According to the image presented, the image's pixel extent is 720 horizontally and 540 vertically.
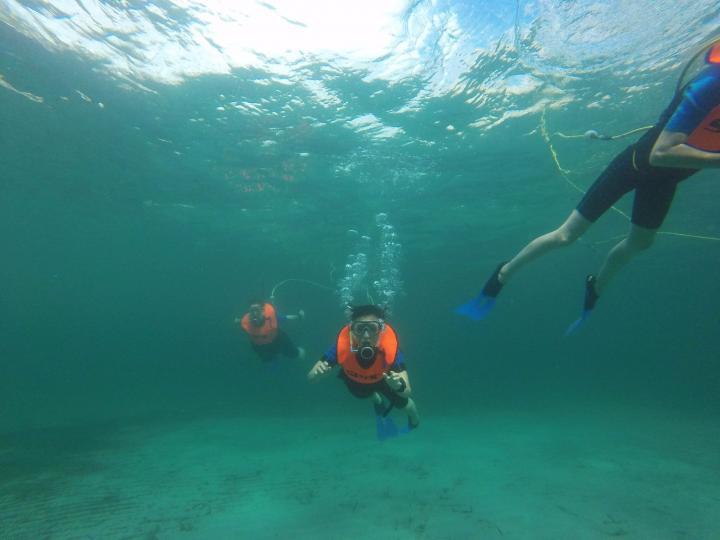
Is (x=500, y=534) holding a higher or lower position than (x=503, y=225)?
lower

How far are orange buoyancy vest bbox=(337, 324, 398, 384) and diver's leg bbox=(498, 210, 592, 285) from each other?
7.25 ft

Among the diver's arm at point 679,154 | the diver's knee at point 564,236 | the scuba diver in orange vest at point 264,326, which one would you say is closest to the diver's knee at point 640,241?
the diver's knee at point 564,236

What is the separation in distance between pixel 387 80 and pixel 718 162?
10.8 meters

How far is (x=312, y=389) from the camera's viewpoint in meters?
38.0

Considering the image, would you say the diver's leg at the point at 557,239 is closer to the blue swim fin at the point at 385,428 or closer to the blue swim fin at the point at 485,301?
the blue swim fin at the point at 485,301

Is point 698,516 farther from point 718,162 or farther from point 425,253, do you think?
point 425,253

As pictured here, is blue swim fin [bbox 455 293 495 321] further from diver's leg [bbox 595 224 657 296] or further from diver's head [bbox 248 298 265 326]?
diver's head [bbox 248 298 265 326]

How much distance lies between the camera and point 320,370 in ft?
20.2

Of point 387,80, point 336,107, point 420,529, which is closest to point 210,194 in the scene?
point 336,107

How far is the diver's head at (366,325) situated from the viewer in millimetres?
5961

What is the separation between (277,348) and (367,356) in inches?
314

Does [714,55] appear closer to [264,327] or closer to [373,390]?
[373,390]

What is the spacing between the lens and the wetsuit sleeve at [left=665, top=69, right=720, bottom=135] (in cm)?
320

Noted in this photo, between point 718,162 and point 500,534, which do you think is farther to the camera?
point 500,534
